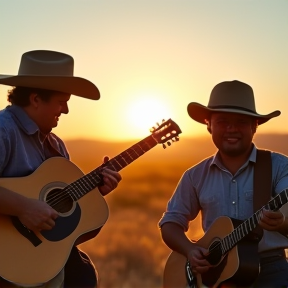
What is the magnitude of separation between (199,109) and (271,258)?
127 cm

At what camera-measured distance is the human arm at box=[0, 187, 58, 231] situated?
4.44 meters

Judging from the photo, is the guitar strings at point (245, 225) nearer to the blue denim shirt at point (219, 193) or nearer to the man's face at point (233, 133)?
the blue denim shirt at point (219, 193)

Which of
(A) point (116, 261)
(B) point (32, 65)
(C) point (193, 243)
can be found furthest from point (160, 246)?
(B) point (32, 65)

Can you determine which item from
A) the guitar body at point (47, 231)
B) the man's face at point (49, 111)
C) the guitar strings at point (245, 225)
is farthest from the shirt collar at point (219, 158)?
the man's face at point (49, 111)

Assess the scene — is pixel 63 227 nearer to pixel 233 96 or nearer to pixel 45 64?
pixel 45 64

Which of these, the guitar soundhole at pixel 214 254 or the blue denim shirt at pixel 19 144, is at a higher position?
the blue denim shirt at pixel 19 144

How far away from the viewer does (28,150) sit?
188 inches

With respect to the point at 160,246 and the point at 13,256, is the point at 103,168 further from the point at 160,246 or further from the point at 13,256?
the point at 160,246

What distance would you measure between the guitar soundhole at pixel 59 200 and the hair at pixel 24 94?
0.67m

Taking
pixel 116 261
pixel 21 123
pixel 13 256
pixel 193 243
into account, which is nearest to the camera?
pixel 13 256

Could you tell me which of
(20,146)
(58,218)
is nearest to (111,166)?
(58,218)

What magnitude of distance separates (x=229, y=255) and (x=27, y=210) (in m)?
1.43

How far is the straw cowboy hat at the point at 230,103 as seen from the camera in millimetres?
5008

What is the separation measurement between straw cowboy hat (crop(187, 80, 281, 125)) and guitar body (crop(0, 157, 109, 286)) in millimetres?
1037
